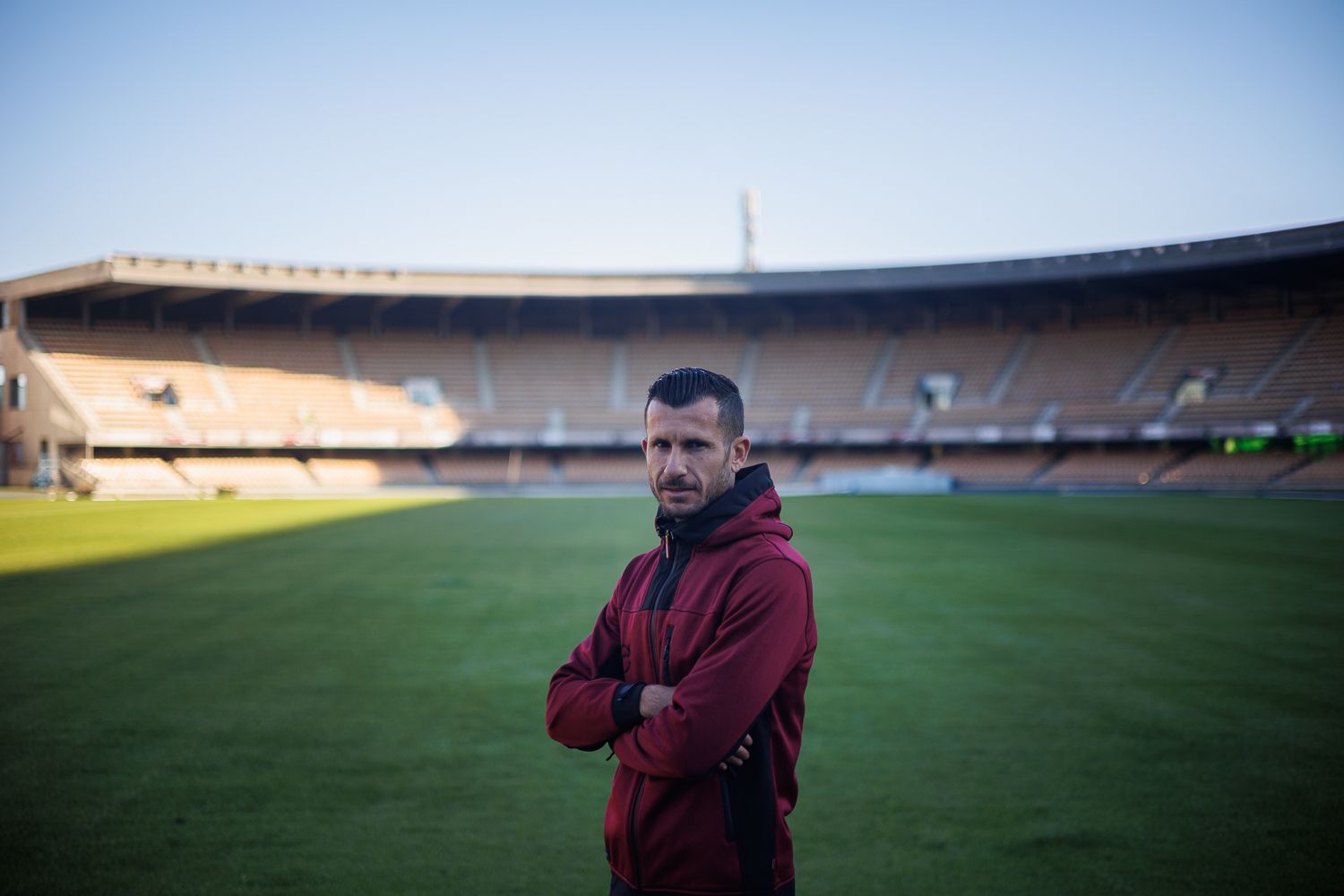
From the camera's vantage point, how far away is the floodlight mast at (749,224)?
51.5 m

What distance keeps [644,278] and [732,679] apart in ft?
141

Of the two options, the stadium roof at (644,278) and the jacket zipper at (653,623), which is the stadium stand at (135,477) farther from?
the jacket zipper at (653,623)

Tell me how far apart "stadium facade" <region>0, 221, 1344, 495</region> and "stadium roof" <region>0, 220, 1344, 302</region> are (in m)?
0.12

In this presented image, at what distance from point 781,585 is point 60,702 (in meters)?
6.72

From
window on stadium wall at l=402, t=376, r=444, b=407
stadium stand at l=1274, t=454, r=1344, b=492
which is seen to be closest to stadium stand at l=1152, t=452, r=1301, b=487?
stadium stand at l=1274, t=454, r=1344, b=492

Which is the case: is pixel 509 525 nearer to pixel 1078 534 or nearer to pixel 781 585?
pixel 1078 534

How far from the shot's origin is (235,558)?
14.2 m

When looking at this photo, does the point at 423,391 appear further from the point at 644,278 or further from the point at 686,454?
the point at 686,454

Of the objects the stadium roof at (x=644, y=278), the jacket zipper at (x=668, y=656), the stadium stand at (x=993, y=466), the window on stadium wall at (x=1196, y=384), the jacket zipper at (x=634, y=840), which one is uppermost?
the stadium roof at (x=644, y=278)

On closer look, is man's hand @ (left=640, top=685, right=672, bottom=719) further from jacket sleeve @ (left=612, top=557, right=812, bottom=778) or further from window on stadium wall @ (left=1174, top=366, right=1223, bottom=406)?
window on stadium wall @ (left=1174, top=366, right=1223, bottom=406)

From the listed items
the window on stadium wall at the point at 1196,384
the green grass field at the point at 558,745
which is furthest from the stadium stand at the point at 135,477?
the window on stadium wall at the point at 1196,384

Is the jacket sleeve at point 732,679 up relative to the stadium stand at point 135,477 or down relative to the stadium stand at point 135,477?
up

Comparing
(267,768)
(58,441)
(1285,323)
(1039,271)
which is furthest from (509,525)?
(1285,323)

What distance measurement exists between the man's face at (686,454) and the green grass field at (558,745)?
95.2 inches
